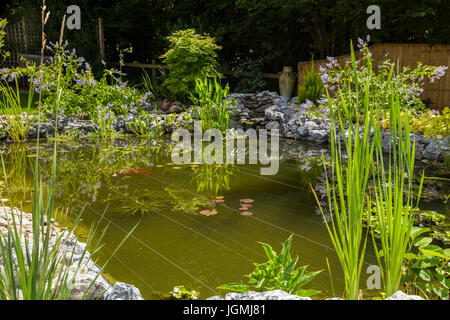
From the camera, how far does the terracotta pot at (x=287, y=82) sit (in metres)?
9.20

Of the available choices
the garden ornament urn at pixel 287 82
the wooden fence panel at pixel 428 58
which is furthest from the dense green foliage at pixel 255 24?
the garden ornament urn at pixel 287 82

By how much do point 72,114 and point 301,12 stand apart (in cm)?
488

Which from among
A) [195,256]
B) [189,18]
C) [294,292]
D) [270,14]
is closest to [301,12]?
[270,14]

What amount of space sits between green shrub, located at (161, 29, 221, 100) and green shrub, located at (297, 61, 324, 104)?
1.70 meters

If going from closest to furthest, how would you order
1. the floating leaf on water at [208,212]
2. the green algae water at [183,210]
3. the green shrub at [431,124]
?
the green algae water at [183,210], the floating leaf on water at [208,212], the green shrub at [431,124]

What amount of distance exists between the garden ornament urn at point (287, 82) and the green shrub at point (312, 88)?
34.2 inches

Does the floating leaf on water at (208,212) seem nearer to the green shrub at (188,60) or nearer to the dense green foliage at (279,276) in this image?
the dense green foliage at (279,276)

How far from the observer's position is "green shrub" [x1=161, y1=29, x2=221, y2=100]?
8352 millimetres

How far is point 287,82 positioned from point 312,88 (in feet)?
4.00

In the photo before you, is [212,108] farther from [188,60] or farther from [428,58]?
[428,58]

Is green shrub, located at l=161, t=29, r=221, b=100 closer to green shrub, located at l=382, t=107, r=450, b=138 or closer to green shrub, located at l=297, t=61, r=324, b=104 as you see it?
green shrub, located at l=297, t=61, r=324, b=104

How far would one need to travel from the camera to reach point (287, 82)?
30.1ft

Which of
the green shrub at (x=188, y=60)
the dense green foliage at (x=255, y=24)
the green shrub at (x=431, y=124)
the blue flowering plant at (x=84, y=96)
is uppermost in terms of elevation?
the dense green foliage at (x=255, y=24)
